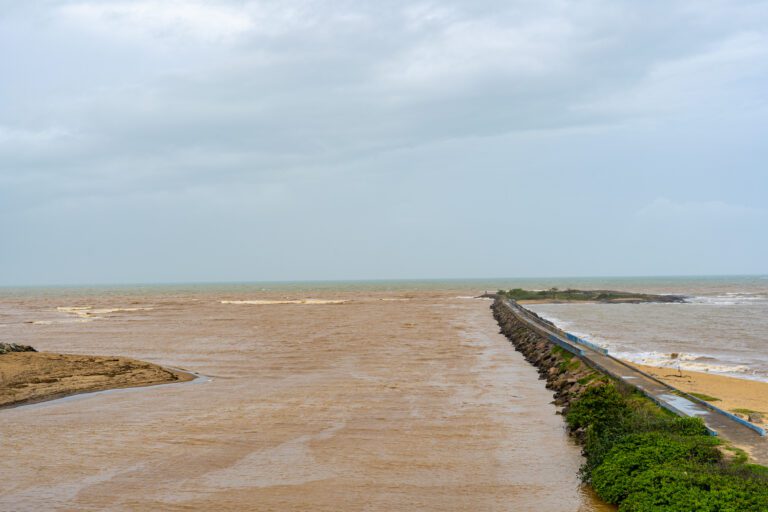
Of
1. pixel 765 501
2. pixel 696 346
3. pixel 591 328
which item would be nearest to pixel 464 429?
pixel 765 501

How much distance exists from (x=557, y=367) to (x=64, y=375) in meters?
17.4

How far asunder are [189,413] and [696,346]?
25.6 metres

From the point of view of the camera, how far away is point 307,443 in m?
14.3

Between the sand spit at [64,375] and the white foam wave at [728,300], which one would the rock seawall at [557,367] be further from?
the white foam wave at [728,300]

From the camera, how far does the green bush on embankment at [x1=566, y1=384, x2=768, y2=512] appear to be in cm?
823

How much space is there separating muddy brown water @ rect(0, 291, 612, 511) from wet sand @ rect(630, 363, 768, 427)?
14.0 ft

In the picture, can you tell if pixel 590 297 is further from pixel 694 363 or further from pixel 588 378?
pixel 588 378

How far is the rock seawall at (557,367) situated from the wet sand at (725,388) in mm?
2835

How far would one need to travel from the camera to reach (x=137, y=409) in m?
18.1

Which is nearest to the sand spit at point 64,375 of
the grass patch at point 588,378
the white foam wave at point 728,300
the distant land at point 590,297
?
the grass patch at point 588,378

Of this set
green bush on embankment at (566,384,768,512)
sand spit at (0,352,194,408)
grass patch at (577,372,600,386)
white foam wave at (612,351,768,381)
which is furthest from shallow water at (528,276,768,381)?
sand spit at (0,352,194,408)

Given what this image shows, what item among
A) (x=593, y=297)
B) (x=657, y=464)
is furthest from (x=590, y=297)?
(x=657, y=464)

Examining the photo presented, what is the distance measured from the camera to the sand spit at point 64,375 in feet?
65.5

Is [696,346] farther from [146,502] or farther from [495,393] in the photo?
[146,502]
